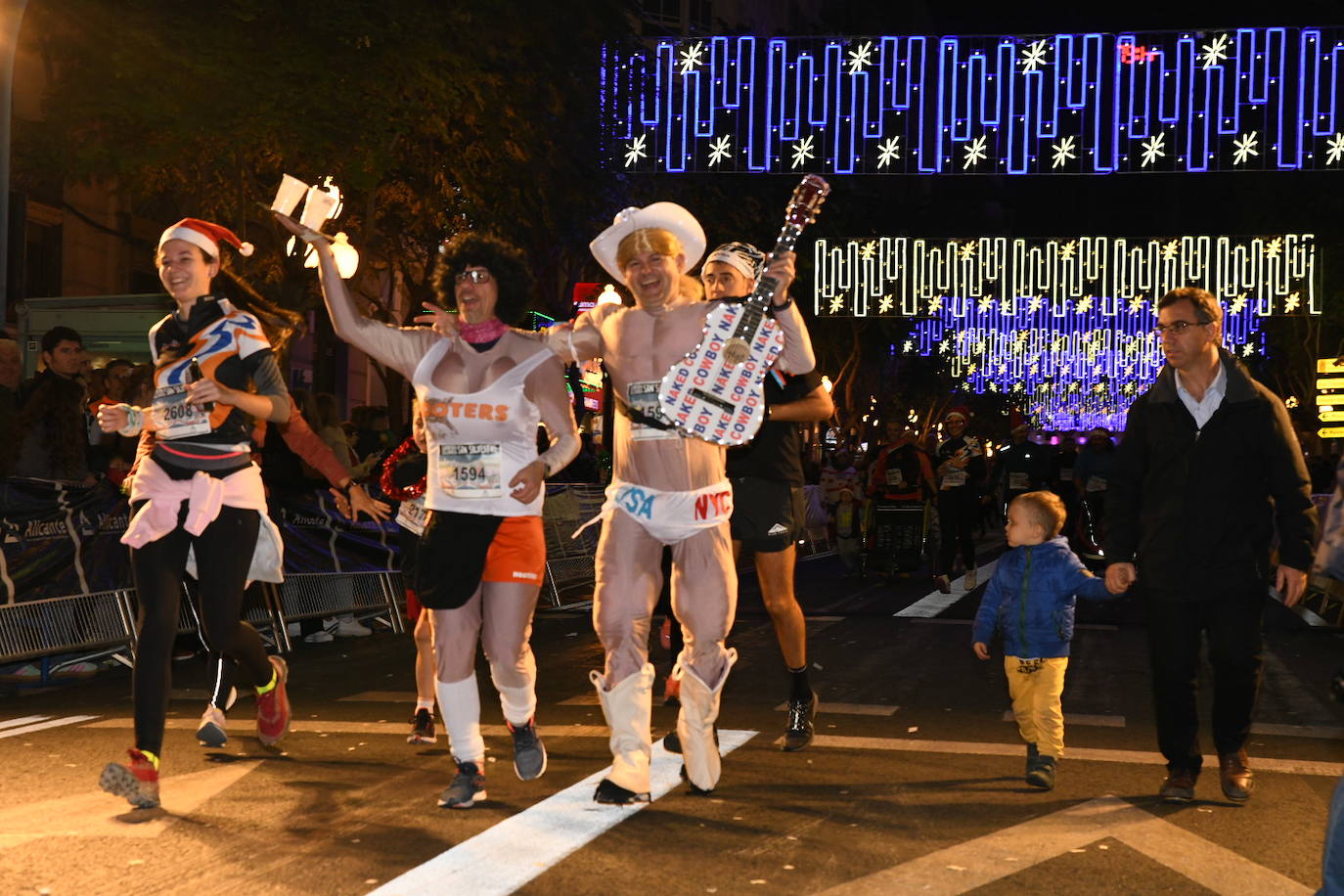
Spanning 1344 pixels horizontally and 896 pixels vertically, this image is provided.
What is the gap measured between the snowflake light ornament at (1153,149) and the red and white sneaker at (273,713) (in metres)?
15.9

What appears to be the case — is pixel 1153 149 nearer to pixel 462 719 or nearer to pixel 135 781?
pixel 462 719

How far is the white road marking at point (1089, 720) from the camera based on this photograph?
8.38 meters

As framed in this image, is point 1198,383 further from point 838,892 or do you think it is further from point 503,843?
point 503,843

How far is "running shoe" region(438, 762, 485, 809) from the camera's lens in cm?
586

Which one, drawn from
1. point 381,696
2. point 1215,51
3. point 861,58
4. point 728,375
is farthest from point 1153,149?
point 728,375

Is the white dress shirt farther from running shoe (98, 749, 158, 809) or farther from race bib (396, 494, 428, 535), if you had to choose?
running shoe (98, 749, 158, 809)

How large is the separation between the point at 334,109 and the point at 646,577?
12.6 m

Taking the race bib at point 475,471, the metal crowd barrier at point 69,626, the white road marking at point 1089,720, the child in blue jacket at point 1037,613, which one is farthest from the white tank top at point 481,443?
the metal crowd barrier at point 69,626

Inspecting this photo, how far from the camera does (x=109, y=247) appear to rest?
29969 mm

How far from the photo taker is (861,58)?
68.7ft

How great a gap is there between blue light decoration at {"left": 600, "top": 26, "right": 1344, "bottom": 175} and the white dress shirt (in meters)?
14.5

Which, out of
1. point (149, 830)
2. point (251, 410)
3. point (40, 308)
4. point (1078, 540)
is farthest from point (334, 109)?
point (149, 830)

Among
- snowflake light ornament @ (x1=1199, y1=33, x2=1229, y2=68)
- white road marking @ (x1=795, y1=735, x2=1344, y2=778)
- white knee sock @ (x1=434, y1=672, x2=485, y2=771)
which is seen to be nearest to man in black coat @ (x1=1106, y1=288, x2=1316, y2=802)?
white road marking @ (x1=795, y1=735, x2=1344, y2=778)

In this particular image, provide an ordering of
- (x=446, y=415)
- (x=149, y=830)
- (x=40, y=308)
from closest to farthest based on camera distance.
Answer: (x=149, y=830), (x=446, y=415), (x=40, y=308)
